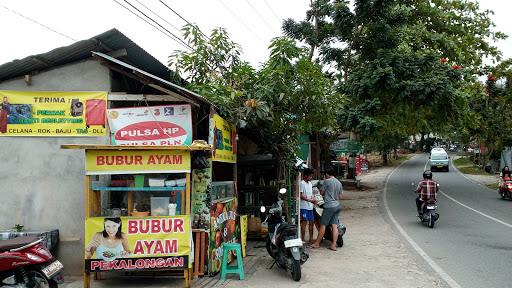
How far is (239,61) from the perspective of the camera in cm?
1027

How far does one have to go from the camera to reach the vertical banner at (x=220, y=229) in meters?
7.49

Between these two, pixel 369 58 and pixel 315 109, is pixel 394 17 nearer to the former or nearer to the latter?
pixel 369 58

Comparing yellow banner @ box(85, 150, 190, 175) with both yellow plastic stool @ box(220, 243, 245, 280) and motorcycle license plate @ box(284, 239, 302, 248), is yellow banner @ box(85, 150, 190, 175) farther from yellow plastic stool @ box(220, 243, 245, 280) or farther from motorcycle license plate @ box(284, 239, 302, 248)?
motorcycle license plate @ box(284, 239, 302, 248)

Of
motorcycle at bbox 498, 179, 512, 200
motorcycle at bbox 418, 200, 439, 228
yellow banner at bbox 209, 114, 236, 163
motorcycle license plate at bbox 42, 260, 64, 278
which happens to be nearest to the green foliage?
yellow banner at bbox 209, 114, 236, 163

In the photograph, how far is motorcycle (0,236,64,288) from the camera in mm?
5785

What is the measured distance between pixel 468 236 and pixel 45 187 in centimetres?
993

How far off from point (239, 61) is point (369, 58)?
10.7 meters

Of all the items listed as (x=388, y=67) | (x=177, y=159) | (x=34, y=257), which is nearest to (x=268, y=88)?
(x=177, y=159)

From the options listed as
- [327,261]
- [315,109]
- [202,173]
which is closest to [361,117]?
[315,109]

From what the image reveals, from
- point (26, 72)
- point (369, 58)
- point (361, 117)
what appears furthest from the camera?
point (369, 58)

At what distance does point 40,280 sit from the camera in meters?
5.95

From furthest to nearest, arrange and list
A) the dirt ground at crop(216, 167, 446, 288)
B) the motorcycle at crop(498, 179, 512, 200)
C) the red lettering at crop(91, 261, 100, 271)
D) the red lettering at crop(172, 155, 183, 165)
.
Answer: the motorcycle at crop(498, 179, 512, 200) < the dirt ground at crop(216, 167, 446, 288) < the red lettering at crop(172, 155, 183, 165) < the red lettering at crop(91, 261, 100, 271)

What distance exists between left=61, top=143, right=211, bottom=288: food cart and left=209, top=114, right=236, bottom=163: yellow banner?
0.65 metres

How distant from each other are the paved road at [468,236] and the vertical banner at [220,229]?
3.92 metres
